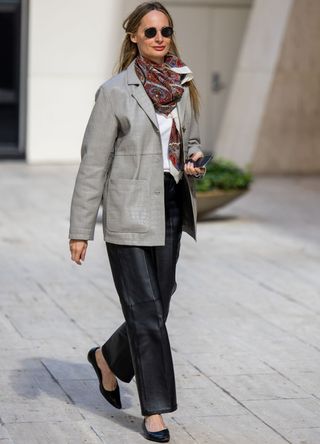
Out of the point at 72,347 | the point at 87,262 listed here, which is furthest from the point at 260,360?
the point at 87,262

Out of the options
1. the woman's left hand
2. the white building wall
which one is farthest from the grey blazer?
the white building wall

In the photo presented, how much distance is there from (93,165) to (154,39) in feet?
2.18

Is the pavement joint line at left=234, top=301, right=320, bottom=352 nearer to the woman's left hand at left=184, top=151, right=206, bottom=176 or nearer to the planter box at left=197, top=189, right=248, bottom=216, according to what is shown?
the woman's left hand at left=184, top=151, right=206, bottom=176

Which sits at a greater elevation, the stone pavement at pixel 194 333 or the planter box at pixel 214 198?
the stone pavement at pixel 194 333

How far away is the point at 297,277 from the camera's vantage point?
32.4ft

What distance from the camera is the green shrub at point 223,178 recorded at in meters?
12.3

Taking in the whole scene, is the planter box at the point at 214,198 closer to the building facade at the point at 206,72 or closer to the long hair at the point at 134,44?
the building facade at the point at 206,72

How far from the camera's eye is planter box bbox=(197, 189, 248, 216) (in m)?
12.2

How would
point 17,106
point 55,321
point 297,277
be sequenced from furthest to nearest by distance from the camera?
point 17,106 < point 297,277 < point 55,321

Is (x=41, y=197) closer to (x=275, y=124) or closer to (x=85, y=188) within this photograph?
(x=275, y=124)

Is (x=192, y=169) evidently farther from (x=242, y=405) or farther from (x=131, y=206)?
(x=242, y=405)

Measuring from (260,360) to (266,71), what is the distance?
10321 mm

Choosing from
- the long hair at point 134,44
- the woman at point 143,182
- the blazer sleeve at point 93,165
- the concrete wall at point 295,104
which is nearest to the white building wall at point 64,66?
the concrete wall at point 295,104

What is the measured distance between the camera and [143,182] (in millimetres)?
5449
